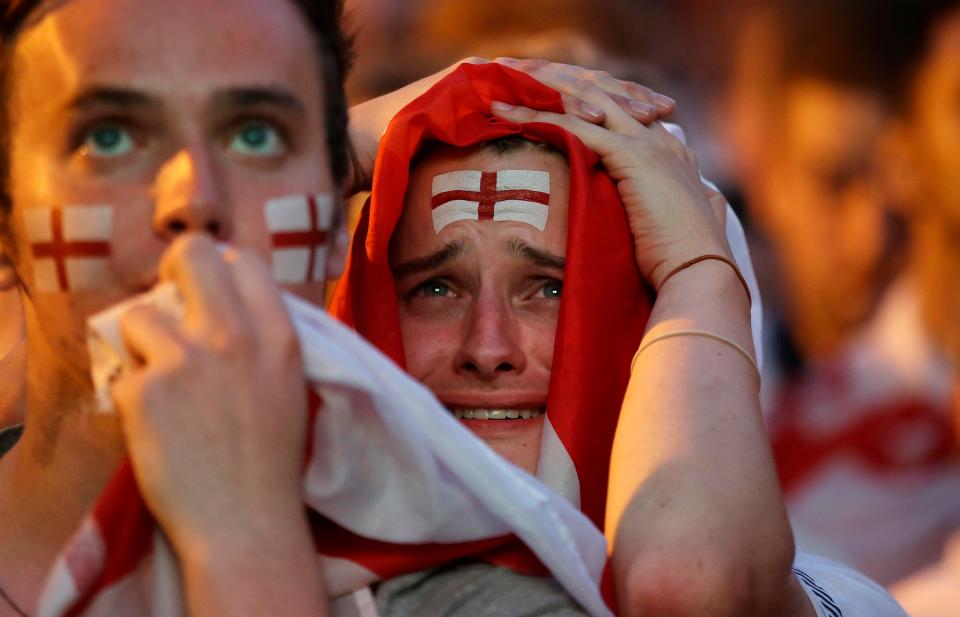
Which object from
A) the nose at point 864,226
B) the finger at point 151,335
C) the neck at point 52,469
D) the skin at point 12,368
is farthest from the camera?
the nose at point 864,226

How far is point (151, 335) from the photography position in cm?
158

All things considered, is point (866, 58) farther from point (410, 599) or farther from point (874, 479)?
point (410, 599)

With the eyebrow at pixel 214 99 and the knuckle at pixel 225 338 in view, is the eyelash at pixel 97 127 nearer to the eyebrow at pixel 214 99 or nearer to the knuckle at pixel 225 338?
the eyebrow at pixel 214 99

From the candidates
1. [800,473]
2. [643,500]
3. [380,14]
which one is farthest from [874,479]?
[643,500]

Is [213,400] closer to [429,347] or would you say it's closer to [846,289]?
[429,347]

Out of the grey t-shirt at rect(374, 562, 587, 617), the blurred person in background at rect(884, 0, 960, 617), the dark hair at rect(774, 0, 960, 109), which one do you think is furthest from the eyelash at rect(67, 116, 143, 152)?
the dark hair at rect(774, 0, 960, 109)

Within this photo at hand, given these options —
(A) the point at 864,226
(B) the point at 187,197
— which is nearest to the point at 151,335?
(B) the point at 187,197

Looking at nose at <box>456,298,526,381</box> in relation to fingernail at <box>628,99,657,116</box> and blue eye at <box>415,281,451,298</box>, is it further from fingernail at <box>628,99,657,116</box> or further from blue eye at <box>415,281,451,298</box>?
fingernail at <box>628,99,657,116</box>

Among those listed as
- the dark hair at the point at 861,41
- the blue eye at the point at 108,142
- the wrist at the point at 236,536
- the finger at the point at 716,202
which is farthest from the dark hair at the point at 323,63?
the dark hair at the point at 861,41

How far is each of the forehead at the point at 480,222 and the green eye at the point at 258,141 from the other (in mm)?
836

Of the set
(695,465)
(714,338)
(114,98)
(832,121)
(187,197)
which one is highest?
(114,98)

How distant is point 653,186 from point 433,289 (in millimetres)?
456

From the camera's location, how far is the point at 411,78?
408 cm

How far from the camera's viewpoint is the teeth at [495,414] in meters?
2.51
